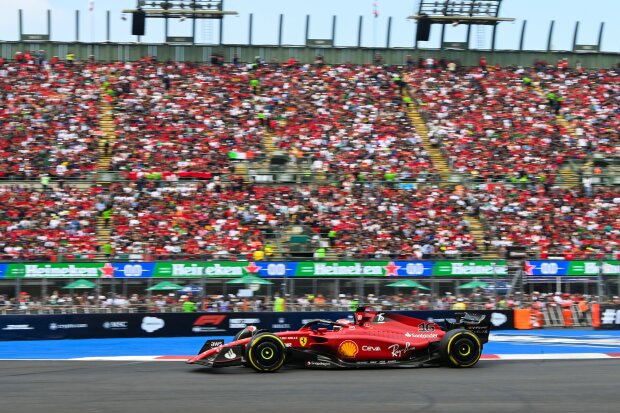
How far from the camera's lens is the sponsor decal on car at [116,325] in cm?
2450

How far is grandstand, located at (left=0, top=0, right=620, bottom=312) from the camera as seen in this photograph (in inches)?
1172

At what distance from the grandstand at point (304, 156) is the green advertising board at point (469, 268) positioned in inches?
30.3

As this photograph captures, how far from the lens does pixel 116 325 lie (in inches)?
967

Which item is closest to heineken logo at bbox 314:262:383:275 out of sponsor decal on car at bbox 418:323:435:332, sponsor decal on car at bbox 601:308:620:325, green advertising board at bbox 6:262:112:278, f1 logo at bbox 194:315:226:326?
f1 logo at bbox 194:315:226:326

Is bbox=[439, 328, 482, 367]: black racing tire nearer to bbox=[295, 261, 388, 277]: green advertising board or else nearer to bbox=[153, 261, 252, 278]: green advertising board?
bbox=[295, 261, 388, 277]: green advertising board

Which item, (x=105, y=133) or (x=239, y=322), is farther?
(x=105, y=133)

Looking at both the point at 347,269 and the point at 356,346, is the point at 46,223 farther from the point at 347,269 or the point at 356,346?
the point at 356,346

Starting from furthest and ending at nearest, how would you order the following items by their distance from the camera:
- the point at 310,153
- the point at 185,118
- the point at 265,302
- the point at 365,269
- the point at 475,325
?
1. the point at 185,118
2. the point at 310,153
3. the point at 365,269
4. the point at 265,302
5. the point at 475,325

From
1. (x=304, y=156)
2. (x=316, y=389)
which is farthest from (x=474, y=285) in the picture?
(x=316, y=389)

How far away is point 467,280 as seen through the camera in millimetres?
26859

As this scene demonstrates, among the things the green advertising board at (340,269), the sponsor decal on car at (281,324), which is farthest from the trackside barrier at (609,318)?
the sponsor decal on car at (281,324)

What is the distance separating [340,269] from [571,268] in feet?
24.9

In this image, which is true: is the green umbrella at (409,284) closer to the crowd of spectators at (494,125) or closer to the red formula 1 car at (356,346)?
the crowd of spectators at (494,125)

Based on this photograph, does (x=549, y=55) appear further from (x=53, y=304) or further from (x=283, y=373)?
(x=283, y=373)
